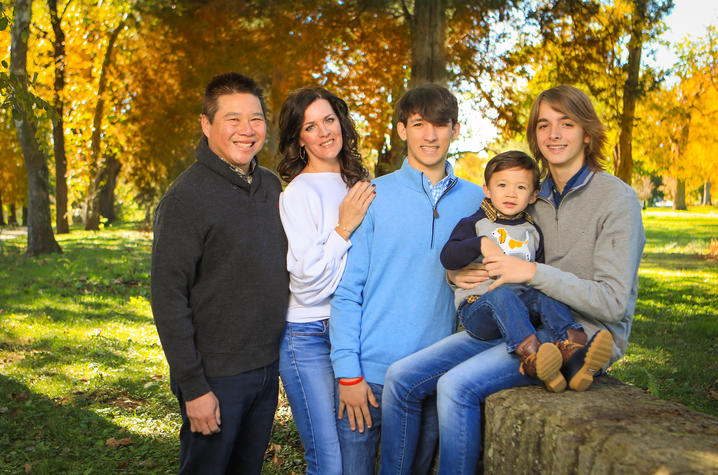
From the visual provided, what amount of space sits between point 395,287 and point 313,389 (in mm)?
673

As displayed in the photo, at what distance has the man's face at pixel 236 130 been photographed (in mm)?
3070

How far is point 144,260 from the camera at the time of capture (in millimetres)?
15516

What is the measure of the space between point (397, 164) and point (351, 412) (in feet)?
18.2

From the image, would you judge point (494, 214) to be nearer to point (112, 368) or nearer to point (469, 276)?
point (469, 276)

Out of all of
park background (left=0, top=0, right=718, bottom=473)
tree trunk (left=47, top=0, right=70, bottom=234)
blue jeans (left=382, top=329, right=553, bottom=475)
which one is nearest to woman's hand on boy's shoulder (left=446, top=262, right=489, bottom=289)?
blue jeans (left=382, top=329, right=553, bottom=475)

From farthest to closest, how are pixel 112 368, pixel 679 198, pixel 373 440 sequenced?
1. pixel 679 198
2. pixel 112 368
3. pixel 373 440

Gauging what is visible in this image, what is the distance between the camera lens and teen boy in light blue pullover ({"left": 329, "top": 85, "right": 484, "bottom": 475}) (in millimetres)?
3006

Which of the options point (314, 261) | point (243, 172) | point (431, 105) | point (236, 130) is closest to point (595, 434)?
point (314, 261)

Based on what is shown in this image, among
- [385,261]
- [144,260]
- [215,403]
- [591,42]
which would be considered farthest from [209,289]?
[144,260]

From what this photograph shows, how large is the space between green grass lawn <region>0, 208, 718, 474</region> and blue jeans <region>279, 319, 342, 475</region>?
5.69 feet

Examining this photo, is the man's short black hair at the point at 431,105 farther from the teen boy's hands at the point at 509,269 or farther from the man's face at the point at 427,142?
the teen boy's hands at the point at 509,269

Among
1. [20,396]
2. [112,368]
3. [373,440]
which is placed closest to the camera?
[373,440]

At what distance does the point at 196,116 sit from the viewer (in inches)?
615

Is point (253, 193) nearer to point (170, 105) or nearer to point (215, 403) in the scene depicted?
point (215, 403)
